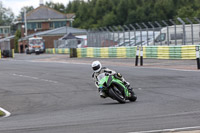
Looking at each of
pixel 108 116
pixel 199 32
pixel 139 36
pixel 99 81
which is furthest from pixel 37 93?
pixel 139 36

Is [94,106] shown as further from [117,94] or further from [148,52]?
[148,52]

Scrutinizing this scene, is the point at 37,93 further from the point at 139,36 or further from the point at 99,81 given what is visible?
the point at 139,36

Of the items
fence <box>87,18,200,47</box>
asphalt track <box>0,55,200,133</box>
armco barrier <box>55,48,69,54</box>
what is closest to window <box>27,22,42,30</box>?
armco barrier <box>55,48,69,54</box>

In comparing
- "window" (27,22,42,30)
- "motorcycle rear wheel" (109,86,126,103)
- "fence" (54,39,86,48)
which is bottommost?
"motorcycle rear wheel" (109,86,126,103)

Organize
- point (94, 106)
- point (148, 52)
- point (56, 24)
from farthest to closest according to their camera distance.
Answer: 1. point (56, 24)
2. point (148, 52)
3. point (94, 106)

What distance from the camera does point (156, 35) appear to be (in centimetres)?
3734

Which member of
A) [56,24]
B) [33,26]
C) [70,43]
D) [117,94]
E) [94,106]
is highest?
[56,24]

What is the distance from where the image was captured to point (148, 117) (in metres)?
9.17

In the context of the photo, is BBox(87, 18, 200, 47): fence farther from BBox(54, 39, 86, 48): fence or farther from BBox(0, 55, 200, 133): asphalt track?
BBox(0, 55, 200, 133): asphalt track

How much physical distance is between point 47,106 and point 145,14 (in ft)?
342

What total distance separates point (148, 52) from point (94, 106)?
2332cm

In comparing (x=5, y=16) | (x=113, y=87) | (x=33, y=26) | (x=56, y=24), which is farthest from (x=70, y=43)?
(x=5, y=16)

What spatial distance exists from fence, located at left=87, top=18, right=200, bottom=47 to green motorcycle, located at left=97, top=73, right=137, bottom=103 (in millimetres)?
18643

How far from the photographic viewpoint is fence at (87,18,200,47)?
32.2 metres
